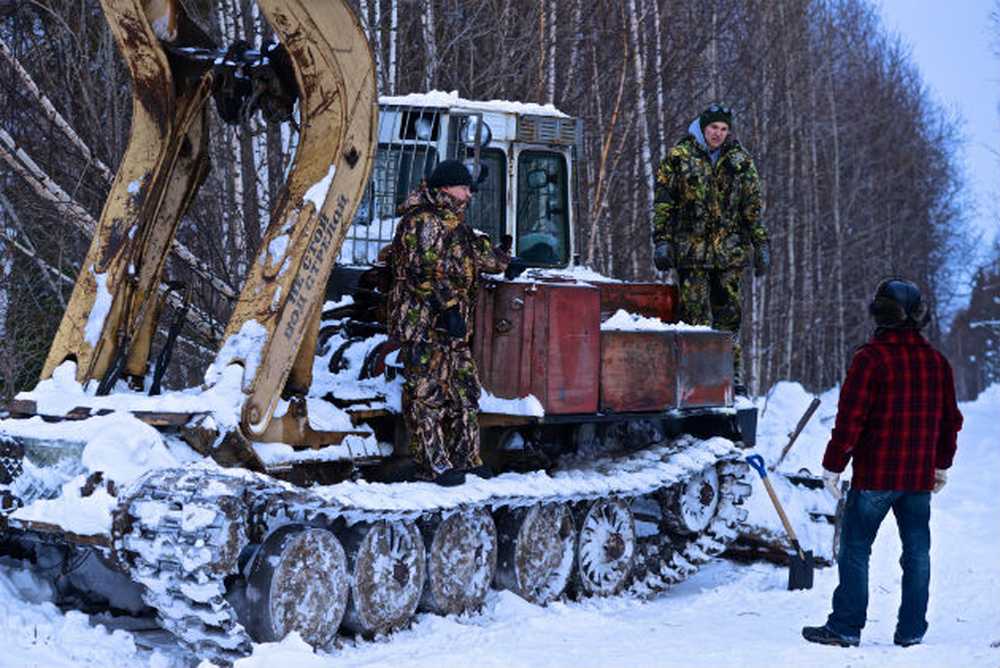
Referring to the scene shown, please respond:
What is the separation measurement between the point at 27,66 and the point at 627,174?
912 cm

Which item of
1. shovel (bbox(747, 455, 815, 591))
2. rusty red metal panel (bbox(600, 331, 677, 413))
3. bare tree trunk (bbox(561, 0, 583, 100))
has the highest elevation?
bare tree trunk (bbox(561, 0, 583, 100))

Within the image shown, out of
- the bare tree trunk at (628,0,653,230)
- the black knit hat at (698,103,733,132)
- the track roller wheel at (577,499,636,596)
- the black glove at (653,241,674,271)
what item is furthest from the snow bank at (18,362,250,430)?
the bare tree trunk at (628,0,653,230)

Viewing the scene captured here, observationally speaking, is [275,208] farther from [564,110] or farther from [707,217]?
[564,110]

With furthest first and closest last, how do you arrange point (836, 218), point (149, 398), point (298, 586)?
point (836, 218) → point (149, 398) → point (298, 586)

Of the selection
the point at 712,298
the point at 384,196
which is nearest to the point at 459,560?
the point at 384,196

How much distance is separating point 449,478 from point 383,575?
66 centimetres

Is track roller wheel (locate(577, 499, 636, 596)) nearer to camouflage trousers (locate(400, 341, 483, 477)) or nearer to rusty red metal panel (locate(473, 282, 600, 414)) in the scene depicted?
rusty red metal panel (locate(473, 282, 600, 414))

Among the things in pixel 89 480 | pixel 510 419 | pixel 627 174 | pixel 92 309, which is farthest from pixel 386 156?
pixel 627 174

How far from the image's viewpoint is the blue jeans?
7.46m

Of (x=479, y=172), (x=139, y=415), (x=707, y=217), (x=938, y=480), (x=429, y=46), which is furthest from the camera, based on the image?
(x=429, y=46)

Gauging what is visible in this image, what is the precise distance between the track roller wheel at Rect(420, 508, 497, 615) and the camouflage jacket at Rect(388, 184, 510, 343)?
1038 mm

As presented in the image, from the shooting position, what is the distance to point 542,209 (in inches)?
380

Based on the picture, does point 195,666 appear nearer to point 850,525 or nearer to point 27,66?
point 850,525

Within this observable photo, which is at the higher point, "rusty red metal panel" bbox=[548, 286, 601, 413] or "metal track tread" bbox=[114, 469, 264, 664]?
"rusty red metal panel" bbox=[548, 286, 601, 413]
